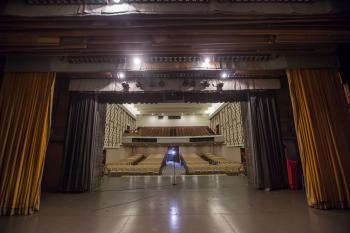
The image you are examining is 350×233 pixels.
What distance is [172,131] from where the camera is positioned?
20953 mm

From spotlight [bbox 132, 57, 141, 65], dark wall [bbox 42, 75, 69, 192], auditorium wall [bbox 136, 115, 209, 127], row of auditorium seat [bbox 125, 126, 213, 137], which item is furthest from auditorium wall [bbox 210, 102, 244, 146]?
dark wall [bbox 42, 75, 69, 192]

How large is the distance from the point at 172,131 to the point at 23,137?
17.2 metres

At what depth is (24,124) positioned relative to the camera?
4.11m

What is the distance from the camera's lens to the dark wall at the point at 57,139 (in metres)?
5.67

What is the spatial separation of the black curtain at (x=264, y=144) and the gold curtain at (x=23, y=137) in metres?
5.85

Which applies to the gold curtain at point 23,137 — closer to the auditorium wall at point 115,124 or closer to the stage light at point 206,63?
the stage light at point 206,63

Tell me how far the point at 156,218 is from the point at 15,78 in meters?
4.63

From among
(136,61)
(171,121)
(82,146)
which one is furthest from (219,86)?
(171,121)

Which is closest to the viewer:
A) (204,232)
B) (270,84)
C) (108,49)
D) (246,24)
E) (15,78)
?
(204,232)

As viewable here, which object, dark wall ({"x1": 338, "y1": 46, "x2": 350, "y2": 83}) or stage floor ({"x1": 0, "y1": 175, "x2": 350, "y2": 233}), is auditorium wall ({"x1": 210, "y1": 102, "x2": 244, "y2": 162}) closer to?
dark wall ({"x1": 338, "y1": 46, "x2": 350, "y2": 83})

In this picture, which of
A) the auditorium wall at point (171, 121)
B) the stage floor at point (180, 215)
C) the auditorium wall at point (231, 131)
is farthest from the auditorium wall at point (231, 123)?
the stage floor at point (180, 215)

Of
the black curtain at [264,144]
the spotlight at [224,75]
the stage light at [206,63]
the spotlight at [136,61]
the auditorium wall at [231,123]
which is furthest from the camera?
the auditorium wall at [231,123]

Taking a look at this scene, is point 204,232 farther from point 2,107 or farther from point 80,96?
point 80,96

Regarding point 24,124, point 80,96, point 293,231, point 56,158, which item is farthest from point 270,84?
point 56,158
